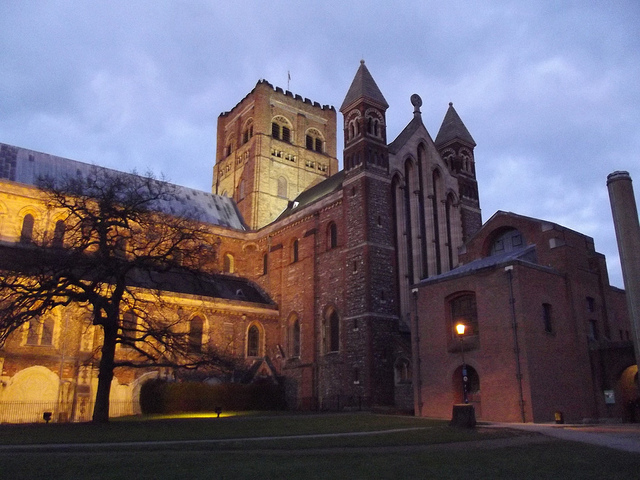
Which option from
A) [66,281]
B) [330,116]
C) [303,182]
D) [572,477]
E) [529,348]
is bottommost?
[572,477]

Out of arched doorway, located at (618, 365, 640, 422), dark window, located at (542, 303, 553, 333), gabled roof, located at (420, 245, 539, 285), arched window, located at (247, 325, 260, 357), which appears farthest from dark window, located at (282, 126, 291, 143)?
arched doorway, located at (618, 365, 640, 422)

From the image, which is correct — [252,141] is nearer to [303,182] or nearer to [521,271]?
[303,182]

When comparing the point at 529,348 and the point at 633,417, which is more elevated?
the point at 529,348

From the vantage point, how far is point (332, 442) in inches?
595

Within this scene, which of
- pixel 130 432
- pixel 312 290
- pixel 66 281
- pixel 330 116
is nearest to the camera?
pixel 130 432

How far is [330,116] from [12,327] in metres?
49.5

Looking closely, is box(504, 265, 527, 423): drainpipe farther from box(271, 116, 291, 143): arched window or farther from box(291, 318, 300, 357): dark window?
box(271, 116, 291, 143): arched window

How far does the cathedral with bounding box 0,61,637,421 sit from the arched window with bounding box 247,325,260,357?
117mm

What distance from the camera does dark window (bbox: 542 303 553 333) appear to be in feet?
90.9

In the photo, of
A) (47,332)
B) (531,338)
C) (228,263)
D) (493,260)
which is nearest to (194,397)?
(47,332)

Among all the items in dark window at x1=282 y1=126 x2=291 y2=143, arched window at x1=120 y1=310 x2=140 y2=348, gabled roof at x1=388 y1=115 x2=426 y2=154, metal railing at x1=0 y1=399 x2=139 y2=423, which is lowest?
metal railing at x1=0 y1=399 x2=139 y2=423

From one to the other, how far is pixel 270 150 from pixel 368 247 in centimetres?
2470

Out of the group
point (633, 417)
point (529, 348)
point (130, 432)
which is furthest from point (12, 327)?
point (633, 417)

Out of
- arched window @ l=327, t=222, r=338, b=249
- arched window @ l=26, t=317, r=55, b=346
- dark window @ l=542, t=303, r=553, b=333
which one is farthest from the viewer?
arched window @ l=327, t=222, r=338, b=249
